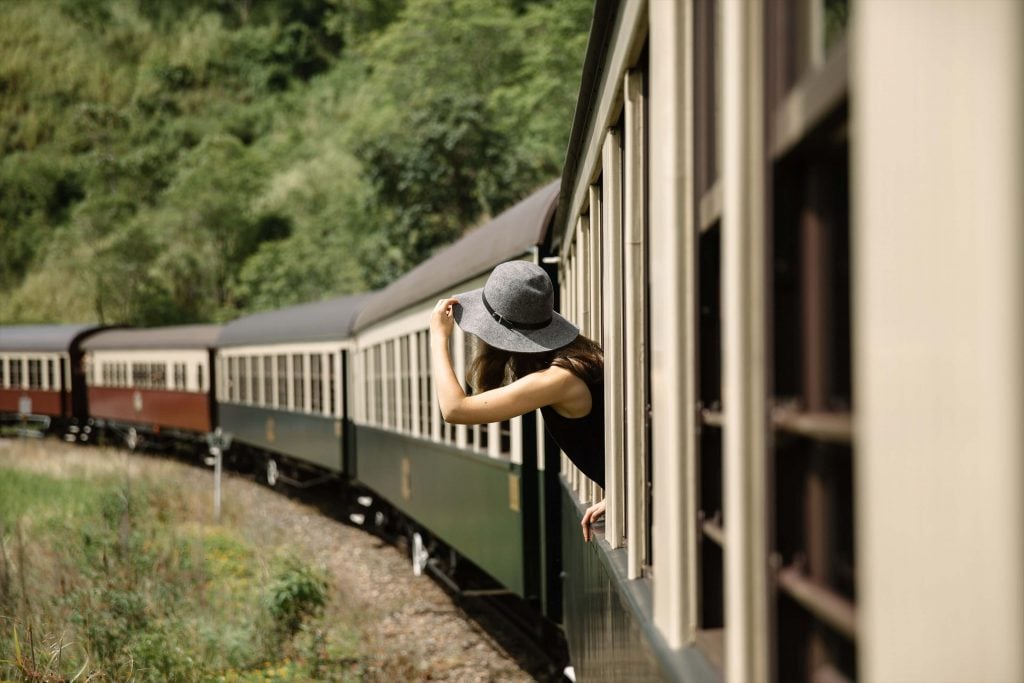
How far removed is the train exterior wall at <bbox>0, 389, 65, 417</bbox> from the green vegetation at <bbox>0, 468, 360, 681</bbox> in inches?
726

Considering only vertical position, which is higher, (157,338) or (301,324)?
(301,324)

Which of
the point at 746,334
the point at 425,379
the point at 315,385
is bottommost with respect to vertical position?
the point at 315,385

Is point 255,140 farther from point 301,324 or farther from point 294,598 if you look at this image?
point 294,598

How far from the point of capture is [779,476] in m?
1.35

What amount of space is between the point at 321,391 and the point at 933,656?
15.1 metres

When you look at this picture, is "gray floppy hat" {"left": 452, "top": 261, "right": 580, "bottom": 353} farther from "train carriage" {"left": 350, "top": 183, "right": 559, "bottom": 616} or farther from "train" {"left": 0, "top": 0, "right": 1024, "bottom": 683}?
"train carriage" {"left": 350, "top": 183, "right": 559, "bottom": 616}

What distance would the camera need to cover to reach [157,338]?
989 inches

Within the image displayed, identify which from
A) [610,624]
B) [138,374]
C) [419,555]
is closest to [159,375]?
[138,374]

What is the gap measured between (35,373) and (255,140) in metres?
35.3

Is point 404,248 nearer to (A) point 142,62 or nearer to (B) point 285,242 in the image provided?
(B) point 285,242

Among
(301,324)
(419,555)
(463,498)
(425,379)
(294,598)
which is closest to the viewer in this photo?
(463,498)

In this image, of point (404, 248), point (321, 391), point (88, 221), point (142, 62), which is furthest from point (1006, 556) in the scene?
point (142, 62)

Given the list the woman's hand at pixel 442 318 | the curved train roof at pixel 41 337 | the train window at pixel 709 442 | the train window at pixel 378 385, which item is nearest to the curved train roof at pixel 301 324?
the train window at pixel 378 385

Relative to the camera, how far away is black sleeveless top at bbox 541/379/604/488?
3.41 meters
